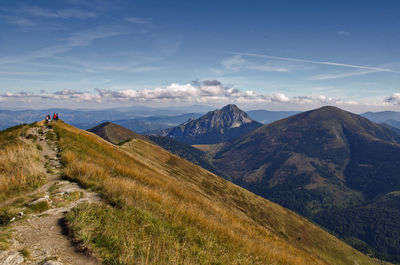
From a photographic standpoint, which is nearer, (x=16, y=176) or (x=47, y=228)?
(x=47, y=228)

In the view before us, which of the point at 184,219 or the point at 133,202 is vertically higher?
the point at 133,202

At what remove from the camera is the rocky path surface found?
588 centimetres

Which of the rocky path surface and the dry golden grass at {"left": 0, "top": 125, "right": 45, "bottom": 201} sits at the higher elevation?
the dry golden grass at {"left": 0, "top": 125, "right": 45, "bottom": 201}

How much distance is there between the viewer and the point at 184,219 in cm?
1003

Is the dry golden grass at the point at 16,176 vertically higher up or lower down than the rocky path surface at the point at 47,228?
higher up

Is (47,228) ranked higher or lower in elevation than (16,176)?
lower

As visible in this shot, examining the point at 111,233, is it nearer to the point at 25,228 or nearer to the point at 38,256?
the point at 38,256

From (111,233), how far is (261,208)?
128m

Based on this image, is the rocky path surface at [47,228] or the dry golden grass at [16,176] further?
the dry golden grass at [16,176]

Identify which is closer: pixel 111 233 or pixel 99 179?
pixel 111 233

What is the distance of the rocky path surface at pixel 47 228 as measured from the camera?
588 centimetres

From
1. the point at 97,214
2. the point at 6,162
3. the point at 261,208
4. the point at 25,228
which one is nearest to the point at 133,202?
the point at 97,214

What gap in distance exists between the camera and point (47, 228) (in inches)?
299

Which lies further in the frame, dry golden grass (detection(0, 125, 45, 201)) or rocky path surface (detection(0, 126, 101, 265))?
dry golden grass (detection(0, 125, 45, 201))
